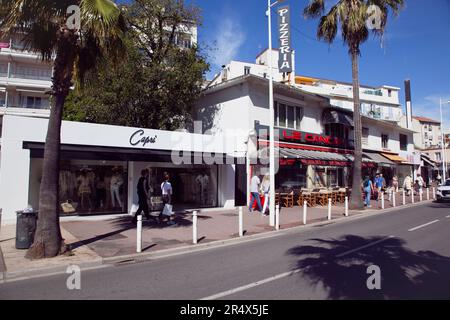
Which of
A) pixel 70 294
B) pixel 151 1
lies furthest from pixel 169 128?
pixel 70 294

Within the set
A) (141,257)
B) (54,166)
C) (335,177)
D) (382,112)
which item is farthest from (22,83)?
(382,112)

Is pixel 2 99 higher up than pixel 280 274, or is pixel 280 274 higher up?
pixel 2 99

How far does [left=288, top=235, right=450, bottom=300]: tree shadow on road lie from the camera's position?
5176 millimetres

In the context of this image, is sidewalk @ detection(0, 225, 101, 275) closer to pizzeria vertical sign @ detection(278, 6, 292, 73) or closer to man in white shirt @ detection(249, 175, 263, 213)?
man in white shirt @ detection(249, 175, 263, 213)

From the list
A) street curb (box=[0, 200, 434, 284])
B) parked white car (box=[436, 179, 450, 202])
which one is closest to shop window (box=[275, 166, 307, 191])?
street curb (box=[0, 200, 434, 284])

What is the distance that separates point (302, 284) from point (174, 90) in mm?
18434

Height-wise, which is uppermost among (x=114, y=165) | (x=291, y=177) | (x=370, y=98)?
(x=370, y=98)

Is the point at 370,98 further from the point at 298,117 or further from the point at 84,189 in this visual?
the point at 84,189

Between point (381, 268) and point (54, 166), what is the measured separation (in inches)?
298

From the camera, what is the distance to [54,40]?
8219 mm

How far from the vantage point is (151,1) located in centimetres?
2269

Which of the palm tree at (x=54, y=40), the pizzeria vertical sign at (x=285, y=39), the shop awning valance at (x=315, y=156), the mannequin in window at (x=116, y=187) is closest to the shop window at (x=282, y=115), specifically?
the shop awning valance at (x=315, y=156)

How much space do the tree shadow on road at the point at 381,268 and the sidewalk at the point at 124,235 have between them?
328 cm
